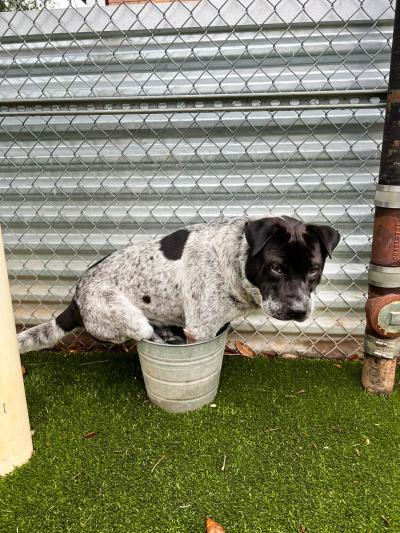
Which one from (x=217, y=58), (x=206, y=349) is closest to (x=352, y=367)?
(x=206, y=349)

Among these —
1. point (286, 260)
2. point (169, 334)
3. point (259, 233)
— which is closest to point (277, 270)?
point (286, 260)

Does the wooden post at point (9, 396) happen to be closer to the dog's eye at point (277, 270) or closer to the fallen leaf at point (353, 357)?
the dog's eye at point (277, 270)

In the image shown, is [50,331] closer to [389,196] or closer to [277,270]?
[277,270]

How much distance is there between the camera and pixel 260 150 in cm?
343

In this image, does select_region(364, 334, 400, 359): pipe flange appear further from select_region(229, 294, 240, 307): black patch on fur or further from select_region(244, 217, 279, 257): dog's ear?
select_region(244, 217, 279, 257): dog's ear

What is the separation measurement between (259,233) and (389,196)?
3.00 ft

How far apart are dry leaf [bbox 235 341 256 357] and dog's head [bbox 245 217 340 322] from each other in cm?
121

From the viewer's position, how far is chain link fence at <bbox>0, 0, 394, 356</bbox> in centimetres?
319

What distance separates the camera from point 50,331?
3307 mm

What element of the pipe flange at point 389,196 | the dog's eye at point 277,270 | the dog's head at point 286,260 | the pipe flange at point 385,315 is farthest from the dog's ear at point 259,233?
the pipe flange at point 385,315

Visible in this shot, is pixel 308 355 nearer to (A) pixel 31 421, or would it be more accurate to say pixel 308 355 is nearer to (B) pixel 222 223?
(B) pixel 222 223

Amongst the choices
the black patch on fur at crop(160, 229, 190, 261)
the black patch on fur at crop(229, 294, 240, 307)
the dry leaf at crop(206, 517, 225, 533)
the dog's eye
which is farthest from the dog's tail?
the dry leaf at crop(206, 517, 225, 533)

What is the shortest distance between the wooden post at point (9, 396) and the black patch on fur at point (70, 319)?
90cm

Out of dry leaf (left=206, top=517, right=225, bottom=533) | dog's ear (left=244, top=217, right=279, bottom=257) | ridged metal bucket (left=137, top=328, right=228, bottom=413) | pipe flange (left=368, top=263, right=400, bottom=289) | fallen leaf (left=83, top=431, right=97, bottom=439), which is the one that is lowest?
dry leaf (left=206, top=517, right=225, bottom=533)
